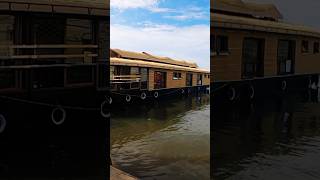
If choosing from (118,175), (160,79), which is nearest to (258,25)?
(160,79)

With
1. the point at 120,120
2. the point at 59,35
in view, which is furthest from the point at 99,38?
the point at 120,120

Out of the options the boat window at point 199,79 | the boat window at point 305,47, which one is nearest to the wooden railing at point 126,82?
the boat window at point 199,79

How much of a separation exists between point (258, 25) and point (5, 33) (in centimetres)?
163

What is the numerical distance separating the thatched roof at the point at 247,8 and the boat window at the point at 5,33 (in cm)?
128

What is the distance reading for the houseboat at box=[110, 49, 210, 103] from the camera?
8.11ft

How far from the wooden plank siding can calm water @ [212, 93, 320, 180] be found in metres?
0.23

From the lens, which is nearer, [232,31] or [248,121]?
[232,31]

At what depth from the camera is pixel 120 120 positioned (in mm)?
2484

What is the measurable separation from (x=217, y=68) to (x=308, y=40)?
72 centimetres

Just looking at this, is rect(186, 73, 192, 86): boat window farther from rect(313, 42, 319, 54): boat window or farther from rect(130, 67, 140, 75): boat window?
rect(313, 42, 319, 54): boat window

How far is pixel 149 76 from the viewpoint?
2.57 metres

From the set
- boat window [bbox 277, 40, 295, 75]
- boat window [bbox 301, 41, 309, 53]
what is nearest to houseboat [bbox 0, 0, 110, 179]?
boat window [bbox 277, 40, 295, 75]

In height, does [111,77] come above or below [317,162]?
above

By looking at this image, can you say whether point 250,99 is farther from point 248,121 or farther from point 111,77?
point 111,77
